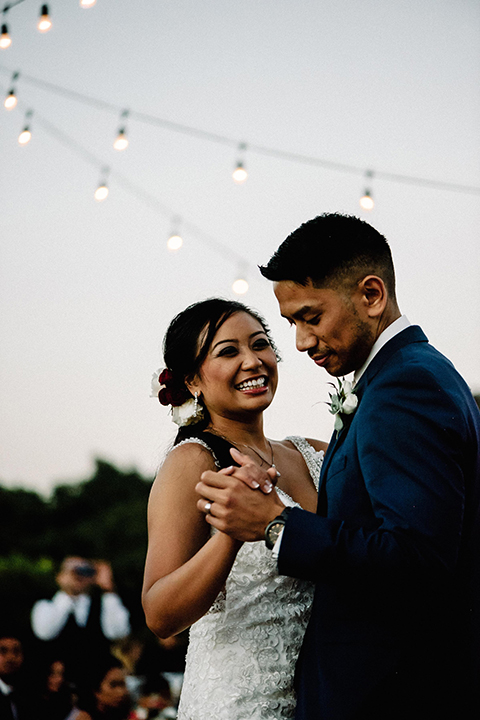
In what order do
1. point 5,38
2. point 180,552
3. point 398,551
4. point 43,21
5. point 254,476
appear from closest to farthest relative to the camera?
point 398,551 < point 254,476 < point 180,552 < point 43,21 < point 5,38

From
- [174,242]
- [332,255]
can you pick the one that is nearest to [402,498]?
[332,255]

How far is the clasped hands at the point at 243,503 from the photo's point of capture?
6.02ft

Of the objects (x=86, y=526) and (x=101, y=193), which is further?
(x=86, y=526)

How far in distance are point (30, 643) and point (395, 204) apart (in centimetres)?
487

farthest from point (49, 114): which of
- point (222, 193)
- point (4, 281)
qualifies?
point (4, 281)

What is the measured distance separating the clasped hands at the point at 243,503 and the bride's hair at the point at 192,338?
1.01 m

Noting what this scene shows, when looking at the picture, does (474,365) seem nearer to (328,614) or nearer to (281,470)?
(281,470)

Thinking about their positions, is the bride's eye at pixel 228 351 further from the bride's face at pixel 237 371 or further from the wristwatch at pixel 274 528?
the wristwatch at pixel 274 528

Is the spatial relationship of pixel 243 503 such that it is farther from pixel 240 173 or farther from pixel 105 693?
pixel 105 693

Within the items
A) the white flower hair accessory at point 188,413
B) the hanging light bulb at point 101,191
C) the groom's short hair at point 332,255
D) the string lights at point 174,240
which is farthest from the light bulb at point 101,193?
the groom's short hair at point 332,255

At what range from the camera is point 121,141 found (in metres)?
5.83

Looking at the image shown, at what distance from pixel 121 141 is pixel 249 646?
172 inches

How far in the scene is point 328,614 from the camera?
6.57 ft

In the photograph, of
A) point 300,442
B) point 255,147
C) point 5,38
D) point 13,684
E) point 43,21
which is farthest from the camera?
point 255,147
